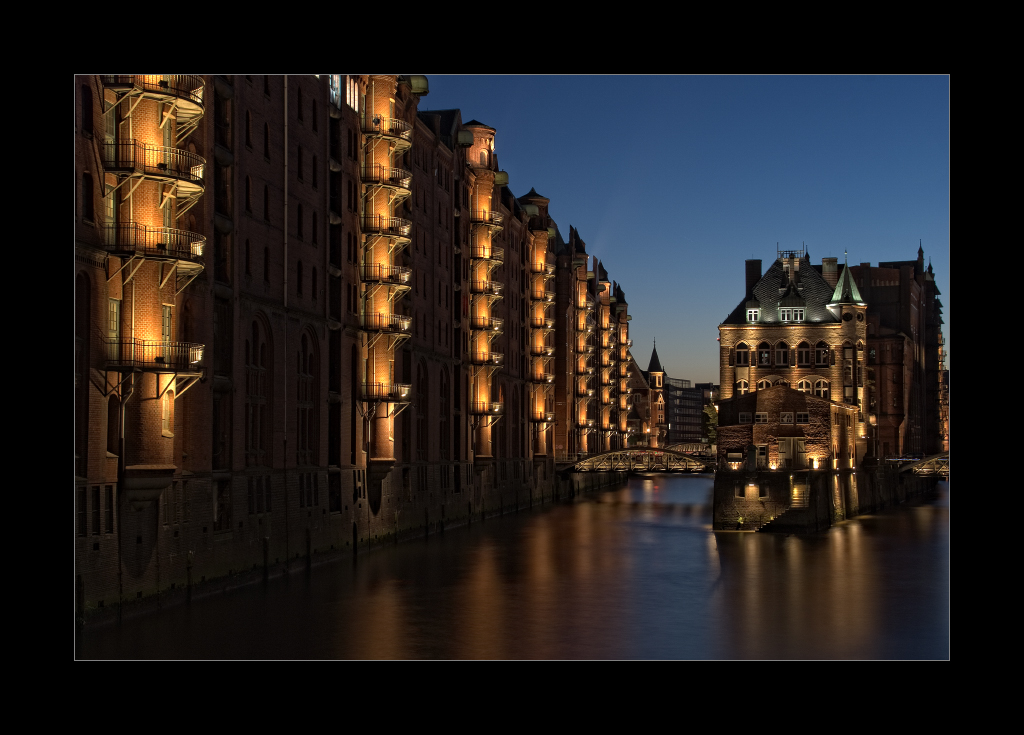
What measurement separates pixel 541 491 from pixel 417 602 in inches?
2562

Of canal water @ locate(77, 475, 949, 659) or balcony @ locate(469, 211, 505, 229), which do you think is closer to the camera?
canal water @ locate(77, 475, 949, 659)

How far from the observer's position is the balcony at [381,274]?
208ft

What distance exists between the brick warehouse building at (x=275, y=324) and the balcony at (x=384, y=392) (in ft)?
0.38

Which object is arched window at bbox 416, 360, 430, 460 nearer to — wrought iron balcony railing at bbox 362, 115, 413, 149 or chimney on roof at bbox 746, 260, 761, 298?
wrought iron balcony railing at bbox 362, 115, 413, 149

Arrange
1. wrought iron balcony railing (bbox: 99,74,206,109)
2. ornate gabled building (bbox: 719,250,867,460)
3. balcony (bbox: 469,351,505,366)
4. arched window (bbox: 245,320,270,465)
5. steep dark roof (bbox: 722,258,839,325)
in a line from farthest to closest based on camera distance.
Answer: steep dark roof (bbox: 722,258,839,325), ornate gabled building (bbox: 719,250,867,460), balcony (bbox: 469,351,505,366), arched window (bbox: 245,320,270,465), wrought iron balcony railing (bbox: 99,74,206,109)

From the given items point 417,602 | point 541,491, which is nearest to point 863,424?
point 541,491

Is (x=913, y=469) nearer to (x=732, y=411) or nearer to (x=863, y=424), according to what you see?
(x=863, y=424)

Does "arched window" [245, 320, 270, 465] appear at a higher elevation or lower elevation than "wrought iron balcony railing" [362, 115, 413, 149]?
lower

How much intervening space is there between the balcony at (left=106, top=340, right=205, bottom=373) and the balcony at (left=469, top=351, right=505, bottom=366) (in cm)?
4813

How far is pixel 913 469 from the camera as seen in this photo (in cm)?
10950

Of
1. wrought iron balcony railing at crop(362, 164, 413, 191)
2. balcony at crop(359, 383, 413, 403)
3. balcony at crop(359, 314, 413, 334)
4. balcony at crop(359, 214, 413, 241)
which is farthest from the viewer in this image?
balcony at crop(359, 214, 413, 241)

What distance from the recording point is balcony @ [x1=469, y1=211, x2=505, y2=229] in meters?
88.7

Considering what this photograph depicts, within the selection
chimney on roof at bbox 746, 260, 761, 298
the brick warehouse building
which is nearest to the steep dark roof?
chimney on roof at bbox 746, 260, 761, 298

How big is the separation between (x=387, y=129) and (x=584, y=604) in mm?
28040
